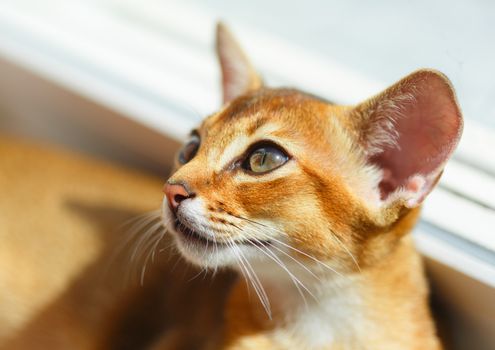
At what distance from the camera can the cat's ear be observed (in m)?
1.22

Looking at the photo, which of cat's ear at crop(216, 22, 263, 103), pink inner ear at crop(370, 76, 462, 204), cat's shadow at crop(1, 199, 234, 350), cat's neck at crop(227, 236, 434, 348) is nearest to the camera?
pink inner ear at crop(370, 76, 462, 204)

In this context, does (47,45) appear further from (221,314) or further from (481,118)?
(481,118)

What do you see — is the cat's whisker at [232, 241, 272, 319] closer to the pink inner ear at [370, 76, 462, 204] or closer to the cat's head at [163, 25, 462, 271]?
the cat's head at [163, 25, 462, 271]

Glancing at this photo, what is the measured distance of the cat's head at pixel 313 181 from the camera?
36.3 inches

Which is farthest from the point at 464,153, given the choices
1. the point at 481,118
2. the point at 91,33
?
the point at 91,33

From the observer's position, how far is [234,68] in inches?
49.0

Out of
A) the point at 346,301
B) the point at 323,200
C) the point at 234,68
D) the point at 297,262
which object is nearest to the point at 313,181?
the point at 323,200

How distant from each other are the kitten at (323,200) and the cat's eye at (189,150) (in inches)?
1.6

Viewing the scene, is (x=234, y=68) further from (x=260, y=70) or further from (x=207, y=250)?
(x=207, y=250)

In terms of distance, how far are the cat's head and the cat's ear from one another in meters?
0.23

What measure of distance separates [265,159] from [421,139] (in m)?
0.25

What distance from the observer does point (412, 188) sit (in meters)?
0.93

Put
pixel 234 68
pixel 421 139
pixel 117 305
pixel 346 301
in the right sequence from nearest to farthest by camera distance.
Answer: pixel 421 139 < pixel 346 301 < pixel 234 68 < pixel 117 305

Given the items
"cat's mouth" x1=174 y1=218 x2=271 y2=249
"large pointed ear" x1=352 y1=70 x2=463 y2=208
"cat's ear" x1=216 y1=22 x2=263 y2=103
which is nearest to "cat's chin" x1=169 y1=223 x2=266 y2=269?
"cat's mouth" x1=174 y1=218 x2=271 y2=249
